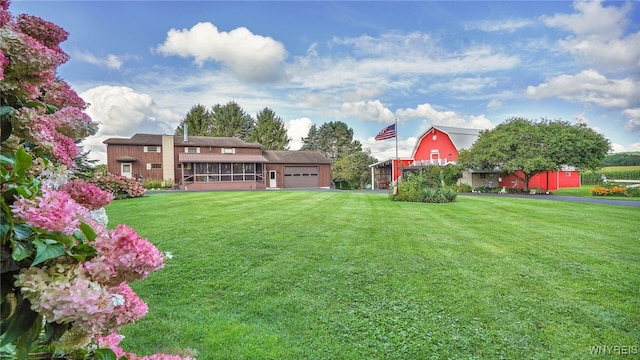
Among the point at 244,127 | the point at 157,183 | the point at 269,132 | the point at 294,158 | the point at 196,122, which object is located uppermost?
the point at 196,122

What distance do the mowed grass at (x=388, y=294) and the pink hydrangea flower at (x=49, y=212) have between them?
84.7 inches

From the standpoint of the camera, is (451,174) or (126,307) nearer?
(126,307)

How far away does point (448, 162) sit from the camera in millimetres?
29578

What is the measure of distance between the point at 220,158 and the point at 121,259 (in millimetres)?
30556

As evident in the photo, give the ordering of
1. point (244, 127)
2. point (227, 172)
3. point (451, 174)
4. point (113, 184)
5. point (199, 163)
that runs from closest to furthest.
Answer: point (113, 184), point (451, 174), point (199, 163), point (227, 172), point (244, 127)

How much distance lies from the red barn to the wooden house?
929 centimetres

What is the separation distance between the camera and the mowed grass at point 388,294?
2840 mm

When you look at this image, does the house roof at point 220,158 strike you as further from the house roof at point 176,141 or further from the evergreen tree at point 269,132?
the evergreen tree at point 269,132

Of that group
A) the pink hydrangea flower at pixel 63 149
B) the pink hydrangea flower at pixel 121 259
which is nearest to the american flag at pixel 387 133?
the pink hydrangea flower at pixel 63 149

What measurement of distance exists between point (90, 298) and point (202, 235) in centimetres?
632

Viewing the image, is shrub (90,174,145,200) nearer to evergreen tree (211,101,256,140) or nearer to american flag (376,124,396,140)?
american flag (376,124,396,140)

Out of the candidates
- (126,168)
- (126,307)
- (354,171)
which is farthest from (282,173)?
(126,307)

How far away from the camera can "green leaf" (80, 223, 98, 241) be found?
2.99 ft

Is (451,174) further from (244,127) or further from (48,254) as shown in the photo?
(244,127)
